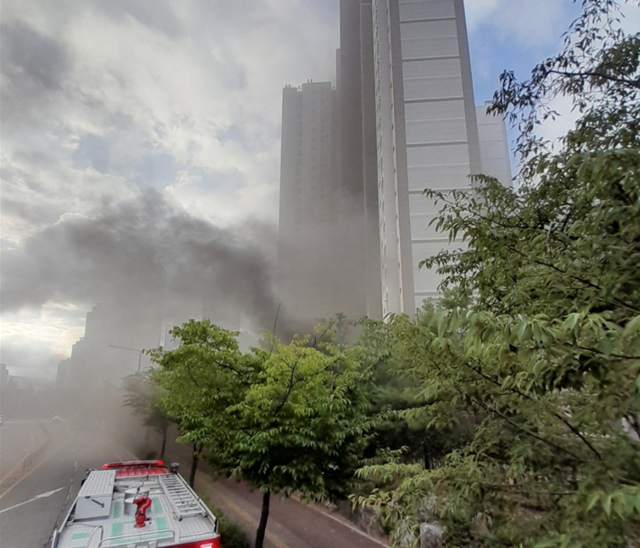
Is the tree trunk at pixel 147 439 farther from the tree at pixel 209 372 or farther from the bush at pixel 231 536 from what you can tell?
the tree at pixel 209 372

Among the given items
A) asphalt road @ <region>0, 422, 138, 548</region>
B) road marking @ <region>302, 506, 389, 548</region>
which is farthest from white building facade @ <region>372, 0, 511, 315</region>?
asphalt road @ <region>0, 422, 138, 548</region>

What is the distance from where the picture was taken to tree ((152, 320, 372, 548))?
462 centimetres

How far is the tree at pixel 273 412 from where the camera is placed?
15.2 feet

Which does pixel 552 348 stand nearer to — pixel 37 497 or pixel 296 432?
pixel 296 432

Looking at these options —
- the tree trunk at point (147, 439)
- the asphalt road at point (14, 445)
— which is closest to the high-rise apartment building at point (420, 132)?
the tree trunk at point (147, 439)

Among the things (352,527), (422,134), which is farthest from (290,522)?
(422,134)

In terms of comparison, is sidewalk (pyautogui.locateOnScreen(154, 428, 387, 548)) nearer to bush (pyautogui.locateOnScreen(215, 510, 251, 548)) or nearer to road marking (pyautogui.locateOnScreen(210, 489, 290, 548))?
road marking (pyautogui.locateOnScreen(210, 489, 290, 548))

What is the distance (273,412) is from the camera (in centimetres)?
481

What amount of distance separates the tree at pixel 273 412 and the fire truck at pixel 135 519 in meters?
0.71

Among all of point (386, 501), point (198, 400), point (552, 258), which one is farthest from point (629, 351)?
point (198, 400)

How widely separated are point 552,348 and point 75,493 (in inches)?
500

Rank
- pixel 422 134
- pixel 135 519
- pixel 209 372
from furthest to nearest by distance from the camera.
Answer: pixel 422 134 → pixel 209 372 → pixel 135 519

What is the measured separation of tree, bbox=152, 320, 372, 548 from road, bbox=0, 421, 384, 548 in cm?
231

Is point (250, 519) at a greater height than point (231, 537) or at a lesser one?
lesser
